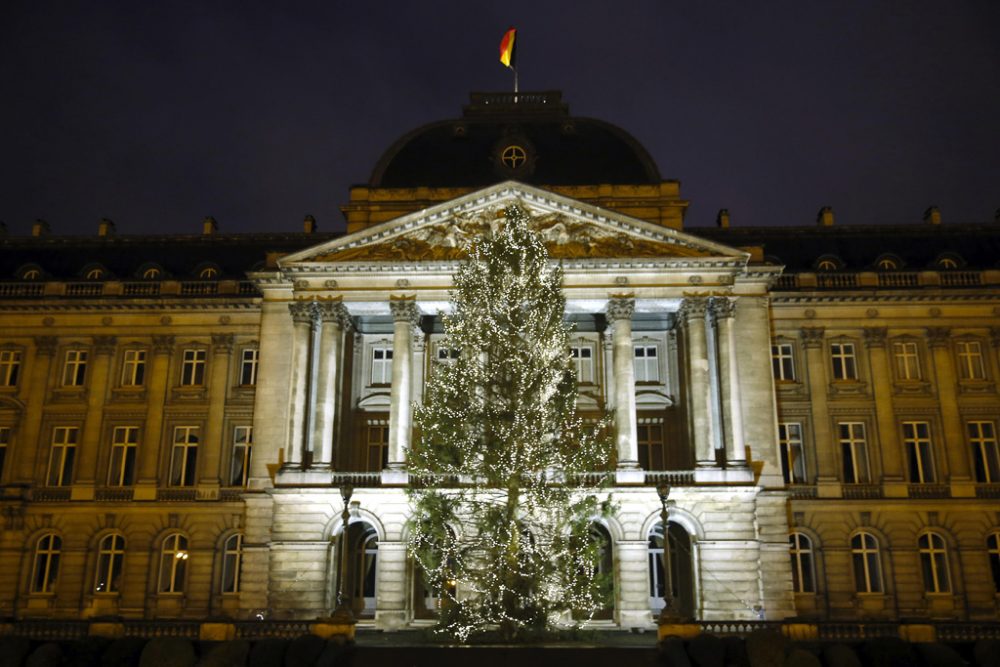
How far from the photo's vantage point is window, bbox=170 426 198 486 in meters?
44.6

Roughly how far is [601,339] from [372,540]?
46.2ft

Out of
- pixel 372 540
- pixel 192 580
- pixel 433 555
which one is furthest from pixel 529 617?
pixel 192 580

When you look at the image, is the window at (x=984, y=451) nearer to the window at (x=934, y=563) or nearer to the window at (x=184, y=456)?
the window at (x=934, y=563)

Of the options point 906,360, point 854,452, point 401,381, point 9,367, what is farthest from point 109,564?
point 906,360

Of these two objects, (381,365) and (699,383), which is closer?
(699,383)

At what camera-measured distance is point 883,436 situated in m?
43.6

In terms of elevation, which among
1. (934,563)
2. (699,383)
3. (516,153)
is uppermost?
(516,153)

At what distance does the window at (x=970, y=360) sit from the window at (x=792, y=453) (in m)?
8.44

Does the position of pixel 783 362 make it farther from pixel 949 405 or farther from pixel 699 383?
pixel 949 405

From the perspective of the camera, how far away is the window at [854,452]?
4347 centimetres

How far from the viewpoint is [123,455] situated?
45000 millimetres

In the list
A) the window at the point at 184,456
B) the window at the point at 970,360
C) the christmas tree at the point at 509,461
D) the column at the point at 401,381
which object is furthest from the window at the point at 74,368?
the window at the point at 970,360

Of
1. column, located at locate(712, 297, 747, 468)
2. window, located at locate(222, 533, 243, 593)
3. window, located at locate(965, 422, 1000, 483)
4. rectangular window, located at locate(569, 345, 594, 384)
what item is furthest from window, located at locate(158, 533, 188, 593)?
window, located at locate(965, 422, 1000, 483)

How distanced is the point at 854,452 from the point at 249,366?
29.4 meters
